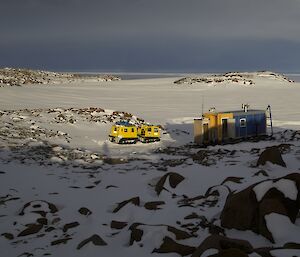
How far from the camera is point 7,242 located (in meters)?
10.6

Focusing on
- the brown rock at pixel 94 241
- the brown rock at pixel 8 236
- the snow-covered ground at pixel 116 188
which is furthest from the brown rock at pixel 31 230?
the brown rock at pixel 94 241

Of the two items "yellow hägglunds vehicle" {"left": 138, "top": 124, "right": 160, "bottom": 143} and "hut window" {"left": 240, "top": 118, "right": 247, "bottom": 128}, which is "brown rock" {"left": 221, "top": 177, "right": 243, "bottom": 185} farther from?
"yellow hägglunds vehicle" {"left": 138, "top": 124, "right": 160, "bottom": 143}

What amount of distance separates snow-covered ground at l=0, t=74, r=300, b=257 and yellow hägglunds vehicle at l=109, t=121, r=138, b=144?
982 millimetres

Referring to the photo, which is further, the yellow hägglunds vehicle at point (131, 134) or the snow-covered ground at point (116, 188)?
the yellow hägglunds vehicle at point (131, 134)

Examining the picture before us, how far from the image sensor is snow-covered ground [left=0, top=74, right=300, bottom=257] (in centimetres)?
946

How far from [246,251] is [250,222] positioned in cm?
200

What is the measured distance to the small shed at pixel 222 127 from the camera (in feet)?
87.9

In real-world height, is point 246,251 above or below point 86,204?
above

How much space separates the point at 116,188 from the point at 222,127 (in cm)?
1357

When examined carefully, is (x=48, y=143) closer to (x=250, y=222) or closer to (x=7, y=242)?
(x=7, y=242)

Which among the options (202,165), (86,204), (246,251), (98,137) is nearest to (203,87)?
(98,137)

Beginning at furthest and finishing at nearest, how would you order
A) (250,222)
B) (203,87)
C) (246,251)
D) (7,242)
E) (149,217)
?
(203,87) < (149,217) < (7,242) < (250,222) < (246,251)

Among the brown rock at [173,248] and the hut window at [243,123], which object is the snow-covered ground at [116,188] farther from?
the hut window at [243,123]

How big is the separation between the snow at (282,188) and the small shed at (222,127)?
17.3m
